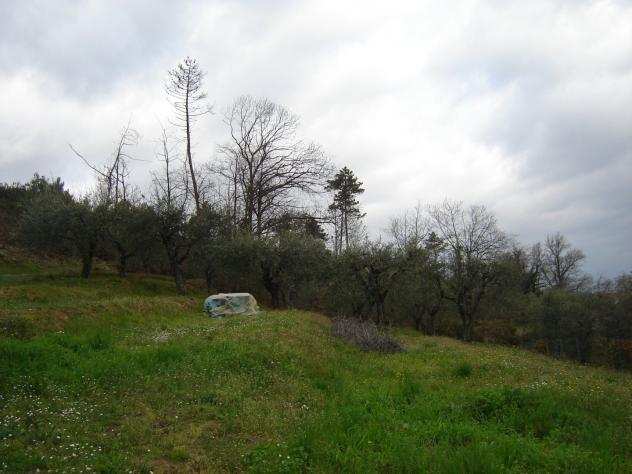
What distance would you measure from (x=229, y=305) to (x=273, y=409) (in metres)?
14.6

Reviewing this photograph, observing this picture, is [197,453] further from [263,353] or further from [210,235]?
[210,235]

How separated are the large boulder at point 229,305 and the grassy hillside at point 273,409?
7.88 meters

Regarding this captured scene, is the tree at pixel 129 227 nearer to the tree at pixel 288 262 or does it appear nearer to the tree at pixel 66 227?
the tree at pixel 66 227

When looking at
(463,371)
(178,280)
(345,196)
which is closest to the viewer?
(463,371)

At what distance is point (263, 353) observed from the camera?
12.2 m

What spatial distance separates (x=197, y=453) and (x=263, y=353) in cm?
530

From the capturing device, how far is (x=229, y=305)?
75.8 ft

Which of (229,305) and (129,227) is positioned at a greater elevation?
(129,227)

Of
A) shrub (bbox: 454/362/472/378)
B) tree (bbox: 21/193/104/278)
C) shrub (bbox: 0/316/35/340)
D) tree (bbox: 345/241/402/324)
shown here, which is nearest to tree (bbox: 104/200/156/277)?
tree (bbox: 21/193/104/278)

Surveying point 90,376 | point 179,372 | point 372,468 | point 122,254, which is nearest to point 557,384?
point 372,468

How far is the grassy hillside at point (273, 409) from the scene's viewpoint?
6.52 meters

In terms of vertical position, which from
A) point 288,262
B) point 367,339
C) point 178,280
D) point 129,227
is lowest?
point 367,339

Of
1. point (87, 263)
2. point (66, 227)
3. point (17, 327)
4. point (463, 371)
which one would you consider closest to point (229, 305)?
point (17, 327)

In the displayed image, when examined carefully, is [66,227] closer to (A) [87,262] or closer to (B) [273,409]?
(A) [87,262]
